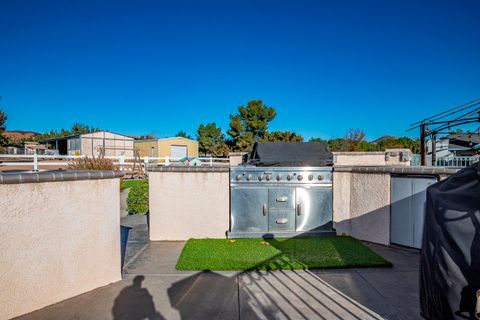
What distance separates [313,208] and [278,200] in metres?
0.76

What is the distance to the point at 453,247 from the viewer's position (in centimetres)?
191

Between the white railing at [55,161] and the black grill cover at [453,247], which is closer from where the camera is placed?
the black grill cover at [453,247]

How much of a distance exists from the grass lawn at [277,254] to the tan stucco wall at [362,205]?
1.01 feet

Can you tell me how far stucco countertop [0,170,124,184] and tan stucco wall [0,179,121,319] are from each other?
56mm

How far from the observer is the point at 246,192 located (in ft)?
18.4

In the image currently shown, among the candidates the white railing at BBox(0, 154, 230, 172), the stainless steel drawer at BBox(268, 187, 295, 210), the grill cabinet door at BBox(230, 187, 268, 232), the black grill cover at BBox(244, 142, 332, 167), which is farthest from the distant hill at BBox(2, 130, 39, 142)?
the stainless steel drawer at BBox(268, 187, 295, 210)

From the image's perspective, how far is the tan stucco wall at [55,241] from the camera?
2.72 meters

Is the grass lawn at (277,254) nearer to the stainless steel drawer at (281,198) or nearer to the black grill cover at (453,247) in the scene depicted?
the stainless steel drawer at (281,198)

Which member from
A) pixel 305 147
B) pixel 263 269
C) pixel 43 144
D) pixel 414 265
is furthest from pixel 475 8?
pixel 43 144

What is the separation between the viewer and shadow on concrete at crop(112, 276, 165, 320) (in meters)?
2.84

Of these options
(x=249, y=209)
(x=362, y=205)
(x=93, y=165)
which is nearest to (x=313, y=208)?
(x=362, y=205)

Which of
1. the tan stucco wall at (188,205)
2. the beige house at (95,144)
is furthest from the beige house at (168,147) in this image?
the tan stucco wall at (188,205)

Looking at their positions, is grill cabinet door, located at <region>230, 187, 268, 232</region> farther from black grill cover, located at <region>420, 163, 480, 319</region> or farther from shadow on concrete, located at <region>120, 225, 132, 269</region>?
black grill cover, located at <region>420, 163, 480, 319</region>

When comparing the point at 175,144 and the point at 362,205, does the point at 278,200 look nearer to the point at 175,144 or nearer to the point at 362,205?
the point at 362,205
